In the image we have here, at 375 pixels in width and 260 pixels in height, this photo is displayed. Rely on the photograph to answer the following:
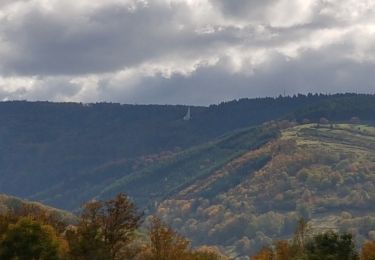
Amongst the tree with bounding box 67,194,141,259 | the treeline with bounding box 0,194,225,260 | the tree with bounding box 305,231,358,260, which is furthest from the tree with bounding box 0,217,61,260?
the tree with bounding box 305,231,358,260

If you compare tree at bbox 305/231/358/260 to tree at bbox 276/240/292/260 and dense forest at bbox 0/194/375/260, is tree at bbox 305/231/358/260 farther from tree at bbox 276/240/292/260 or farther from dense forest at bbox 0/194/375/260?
tree at bbox 276/240/292/260

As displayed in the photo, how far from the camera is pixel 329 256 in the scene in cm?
9988

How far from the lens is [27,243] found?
10350 cm

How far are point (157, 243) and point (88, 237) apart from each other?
19941mm

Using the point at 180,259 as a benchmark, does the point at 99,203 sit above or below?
above

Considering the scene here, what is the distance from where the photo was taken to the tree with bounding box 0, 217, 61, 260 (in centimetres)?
10262

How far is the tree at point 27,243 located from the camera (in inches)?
4040

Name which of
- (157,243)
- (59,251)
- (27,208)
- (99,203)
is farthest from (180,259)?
(27,208)

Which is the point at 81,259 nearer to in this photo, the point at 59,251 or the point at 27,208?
the point at 59,251

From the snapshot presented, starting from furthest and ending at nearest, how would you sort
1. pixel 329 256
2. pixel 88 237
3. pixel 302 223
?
pixel 302 223
pixel 88 237
pixel 329 256

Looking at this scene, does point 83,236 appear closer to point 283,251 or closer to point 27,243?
point 27,243

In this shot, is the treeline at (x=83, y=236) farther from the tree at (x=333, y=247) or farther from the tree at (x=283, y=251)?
the tree at (x=283, y=251)

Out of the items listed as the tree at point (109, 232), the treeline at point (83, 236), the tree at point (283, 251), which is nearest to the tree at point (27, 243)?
the treeline at point (83, 236)

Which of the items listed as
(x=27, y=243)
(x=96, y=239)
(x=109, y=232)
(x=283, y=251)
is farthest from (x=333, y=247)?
(x=27, y=243)
